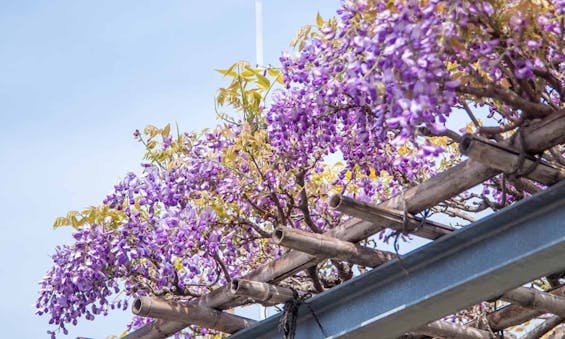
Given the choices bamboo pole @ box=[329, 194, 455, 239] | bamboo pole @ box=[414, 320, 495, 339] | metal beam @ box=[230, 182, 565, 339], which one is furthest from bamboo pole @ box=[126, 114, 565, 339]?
bamboo pole @ box=[414, 320, 495, 339]

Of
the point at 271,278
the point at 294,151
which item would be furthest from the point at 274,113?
the point at 271,278

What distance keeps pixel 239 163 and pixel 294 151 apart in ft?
0.88

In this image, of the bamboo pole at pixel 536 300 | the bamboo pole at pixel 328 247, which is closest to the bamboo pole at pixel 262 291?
the bamboo pole at pixel 328 247

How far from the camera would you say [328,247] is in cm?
489

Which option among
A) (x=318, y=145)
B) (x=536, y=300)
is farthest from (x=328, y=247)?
(x=536, y=300)

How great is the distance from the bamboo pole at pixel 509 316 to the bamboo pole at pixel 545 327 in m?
0.19

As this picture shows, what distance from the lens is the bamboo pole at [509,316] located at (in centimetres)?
582

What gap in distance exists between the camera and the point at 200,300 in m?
5.76

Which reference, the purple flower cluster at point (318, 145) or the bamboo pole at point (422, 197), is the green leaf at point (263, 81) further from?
the bamboo pole at point (422, 197)

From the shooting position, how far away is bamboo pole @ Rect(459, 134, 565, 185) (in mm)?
4109

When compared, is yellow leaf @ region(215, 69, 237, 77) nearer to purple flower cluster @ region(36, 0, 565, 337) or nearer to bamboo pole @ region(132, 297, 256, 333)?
purple flower cluster @ region(36, 0, 565, 337)

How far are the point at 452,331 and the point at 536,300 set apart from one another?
1.79ft

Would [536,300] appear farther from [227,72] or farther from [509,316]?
[227,72]

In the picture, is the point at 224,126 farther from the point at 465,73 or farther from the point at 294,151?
the point at 465,73
